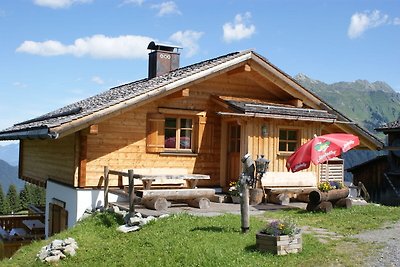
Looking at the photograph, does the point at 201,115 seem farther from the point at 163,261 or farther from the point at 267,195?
the point at 163,261

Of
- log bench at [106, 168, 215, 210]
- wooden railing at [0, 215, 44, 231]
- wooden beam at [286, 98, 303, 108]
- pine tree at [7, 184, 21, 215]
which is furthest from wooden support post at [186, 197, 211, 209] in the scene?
pine tree at [7, 184, 21, 215]

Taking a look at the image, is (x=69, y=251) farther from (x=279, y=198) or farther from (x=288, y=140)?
(x=288, y=140)

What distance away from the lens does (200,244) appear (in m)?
10.1

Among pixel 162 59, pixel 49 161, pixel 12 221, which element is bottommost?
pixel 12 221

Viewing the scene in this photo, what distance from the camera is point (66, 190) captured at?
15.8 m

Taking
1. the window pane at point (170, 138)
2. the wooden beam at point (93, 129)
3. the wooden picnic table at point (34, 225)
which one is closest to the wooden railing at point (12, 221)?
the wooden picnic table at point (34, 225)

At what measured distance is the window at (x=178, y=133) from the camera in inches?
655

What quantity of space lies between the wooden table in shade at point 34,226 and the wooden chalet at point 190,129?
6.24ft

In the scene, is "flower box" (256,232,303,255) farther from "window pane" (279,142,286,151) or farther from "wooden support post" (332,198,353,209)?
"window pane" (279,142,286,151)

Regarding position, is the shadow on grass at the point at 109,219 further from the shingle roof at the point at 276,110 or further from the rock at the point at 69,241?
the shingle roof at the point at 276,110

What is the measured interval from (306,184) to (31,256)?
9.54m

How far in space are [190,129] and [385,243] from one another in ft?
26.9

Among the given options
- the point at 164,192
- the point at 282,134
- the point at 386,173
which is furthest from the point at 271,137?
the point at 386,173

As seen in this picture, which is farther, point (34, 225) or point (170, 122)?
point (34, 225)
